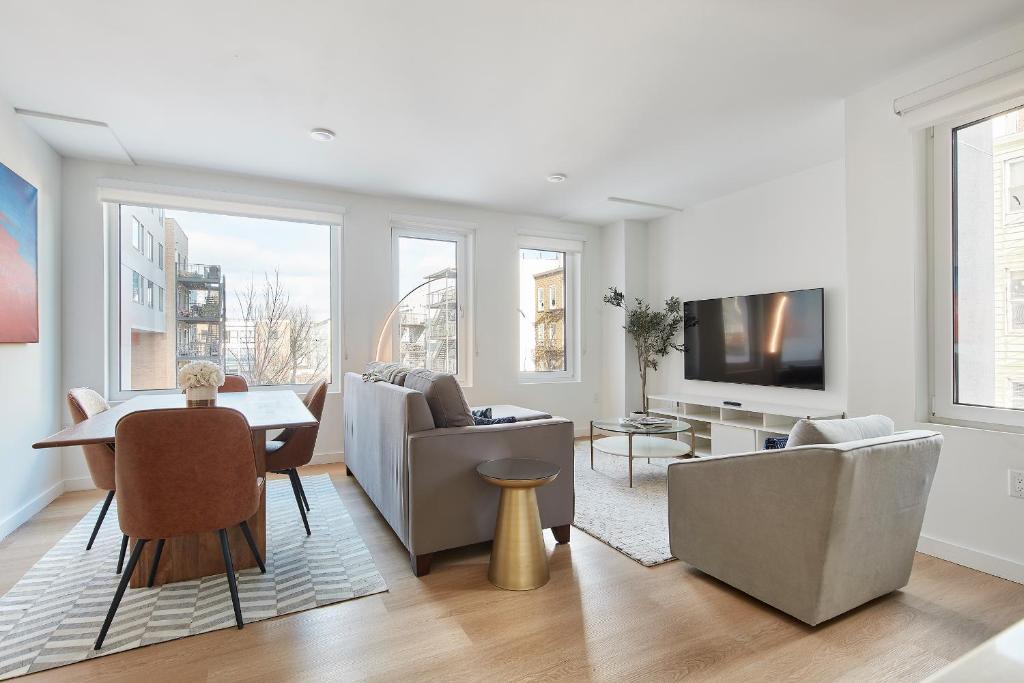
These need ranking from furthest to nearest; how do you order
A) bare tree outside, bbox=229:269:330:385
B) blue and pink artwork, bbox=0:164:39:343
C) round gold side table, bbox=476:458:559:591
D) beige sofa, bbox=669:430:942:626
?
bare tree outside, bbox=229:269:330:385 < blue and pink artwork, bbox=0:164:39:343 < round gold side table, bbox=476:458:559:591 < beige sofa, bbox=669:430:942:626

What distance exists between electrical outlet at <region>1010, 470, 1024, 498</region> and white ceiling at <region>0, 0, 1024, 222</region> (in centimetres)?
202

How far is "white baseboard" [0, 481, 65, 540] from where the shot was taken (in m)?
2.89

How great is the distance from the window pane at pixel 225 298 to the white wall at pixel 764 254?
3501 millimetres

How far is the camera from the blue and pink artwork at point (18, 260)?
9.35 ft

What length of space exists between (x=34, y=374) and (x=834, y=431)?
180 inches

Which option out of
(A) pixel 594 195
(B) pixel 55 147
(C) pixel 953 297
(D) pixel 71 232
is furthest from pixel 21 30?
(C) pixel 953 297

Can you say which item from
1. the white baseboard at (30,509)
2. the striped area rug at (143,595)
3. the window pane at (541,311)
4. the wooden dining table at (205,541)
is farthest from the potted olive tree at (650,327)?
the white baseboard at (30,509)

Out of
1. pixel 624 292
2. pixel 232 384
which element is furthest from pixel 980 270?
pixel 232 384

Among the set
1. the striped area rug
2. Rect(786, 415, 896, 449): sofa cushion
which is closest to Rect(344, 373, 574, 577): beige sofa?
the striped area rug

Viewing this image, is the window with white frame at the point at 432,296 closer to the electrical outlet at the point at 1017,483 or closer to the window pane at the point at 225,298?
the window pane at the point at 225,298

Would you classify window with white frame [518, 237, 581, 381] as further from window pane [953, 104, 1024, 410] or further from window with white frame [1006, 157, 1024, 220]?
window with white frame [1006, 157, 1024, 220]

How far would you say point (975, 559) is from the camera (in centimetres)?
245

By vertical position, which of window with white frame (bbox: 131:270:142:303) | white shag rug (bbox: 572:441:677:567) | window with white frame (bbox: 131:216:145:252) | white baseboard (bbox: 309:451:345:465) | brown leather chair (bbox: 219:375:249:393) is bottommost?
white shag rug (bbox: 572:441:677:567)

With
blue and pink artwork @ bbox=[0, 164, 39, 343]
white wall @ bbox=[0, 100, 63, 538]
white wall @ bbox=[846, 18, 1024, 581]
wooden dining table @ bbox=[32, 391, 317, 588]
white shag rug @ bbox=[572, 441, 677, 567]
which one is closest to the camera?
wooden dining table @ bbox=[32, 391, 317, 588]
